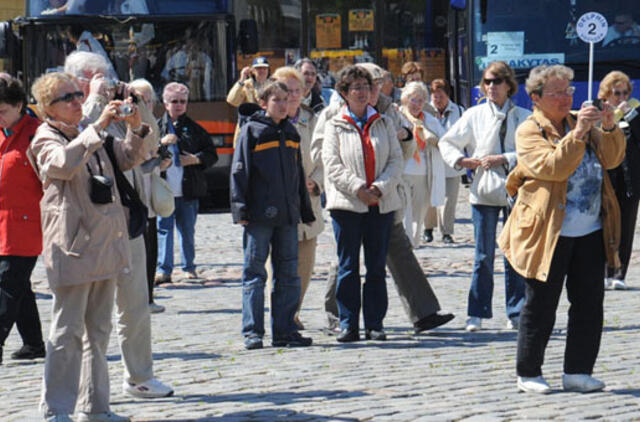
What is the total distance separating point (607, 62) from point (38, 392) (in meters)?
12.3

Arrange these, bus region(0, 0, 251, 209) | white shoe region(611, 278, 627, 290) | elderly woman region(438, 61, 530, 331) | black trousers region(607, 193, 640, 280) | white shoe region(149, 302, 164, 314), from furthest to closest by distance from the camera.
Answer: bus region(0, 0, 251, 209) < white shoe region(611, 278, 627, 290) < black trousers region(607, 193, 640, 280) < white shoe region(149, 302, 164, 314) < elderly woman region(438, 61, 530, 331)

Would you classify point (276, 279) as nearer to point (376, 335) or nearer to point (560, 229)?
A: point (376, 335)

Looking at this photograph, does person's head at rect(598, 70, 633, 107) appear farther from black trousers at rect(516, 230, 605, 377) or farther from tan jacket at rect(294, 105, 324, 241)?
black trousers at rect(516, 230, 605, 377)

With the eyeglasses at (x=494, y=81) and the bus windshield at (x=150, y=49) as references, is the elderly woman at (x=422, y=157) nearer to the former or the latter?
the eyeglasses at (x=494, y=81)

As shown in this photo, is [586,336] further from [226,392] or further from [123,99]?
[123,99]

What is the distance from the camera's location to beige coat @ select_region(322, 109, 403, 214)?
8.80 meters

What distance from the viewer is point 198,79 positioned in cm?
1898

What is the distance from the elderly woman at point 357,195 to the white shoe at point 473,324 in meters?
0.68

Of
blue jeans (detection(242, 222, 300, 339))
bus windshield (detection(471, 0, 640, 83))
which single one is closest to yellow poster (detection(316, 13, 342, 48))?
bus windshield (detection(471, 0, 640, 83))

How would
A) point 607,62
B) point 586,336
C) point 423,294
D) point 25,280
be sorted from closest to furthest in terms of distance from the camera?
point 586,336 < point 25,280 < point 423,294 < point 607,62

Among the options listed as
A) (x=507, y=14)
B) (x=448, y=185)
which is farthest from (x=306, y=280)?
(x=507, y=14)

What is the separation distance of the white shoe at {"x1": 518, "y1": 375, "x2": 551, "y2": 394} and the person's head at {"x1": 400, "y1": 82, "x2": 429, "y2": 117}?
7.06 meters

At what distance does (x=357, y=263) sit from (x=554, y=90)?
2443mm

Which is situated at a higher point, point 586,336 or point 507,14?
point 507,14
